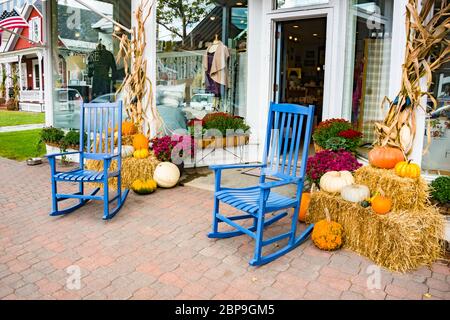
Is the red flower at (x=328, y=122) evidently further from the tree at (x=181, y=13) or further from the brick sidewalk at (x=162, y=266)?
the tree at (x=181, y=13)

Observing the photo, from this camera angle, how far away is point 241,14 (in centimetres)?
619

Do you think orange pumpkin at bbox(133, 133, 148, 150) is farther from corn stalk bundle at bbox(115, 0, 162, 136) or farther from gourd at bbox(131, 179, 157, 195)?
gourd at bbox(131, 179, 157, 195)

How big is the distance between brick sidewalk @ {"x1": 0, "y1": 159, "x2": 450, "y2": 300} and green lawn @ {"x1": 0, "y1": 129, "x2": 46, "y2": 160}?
3.73 m

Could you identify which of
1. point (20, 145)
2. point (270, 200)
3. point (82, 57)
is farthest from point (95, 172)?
point (20, 145)

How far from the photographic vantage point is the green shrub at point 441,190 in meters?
3.28


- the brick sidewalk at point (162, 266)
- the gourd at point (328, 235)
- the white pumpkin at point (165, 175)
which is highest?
the white pumpkin at point (165, 175)

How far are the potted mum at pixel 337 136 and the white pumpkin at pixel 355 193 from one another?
3.80 feet

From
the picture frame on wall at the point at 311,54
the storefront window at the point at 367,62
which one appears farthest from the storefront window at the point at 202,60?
the picture frame on wall at the point at 311,54

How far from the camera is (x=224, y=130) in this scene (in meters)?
6.12

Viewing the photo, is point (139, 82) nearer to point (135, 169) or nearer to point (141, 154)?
point (141, 154)

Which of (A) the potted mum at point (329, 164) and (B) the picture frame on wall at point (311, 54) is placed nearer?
(A) the potted mum at point (329, 164)

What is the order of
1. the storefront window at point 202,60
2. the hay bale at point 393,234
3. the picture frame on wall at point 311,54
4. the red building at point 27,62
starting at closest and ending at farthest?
1. the hay bale at point 393,234
2. the storefront window at point 202,60
3. the picture frame on wall at point 311,54
4. the red building at point 27,62

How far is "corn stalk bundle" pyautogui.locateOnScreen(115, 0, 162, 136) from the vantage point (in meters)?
5.29
